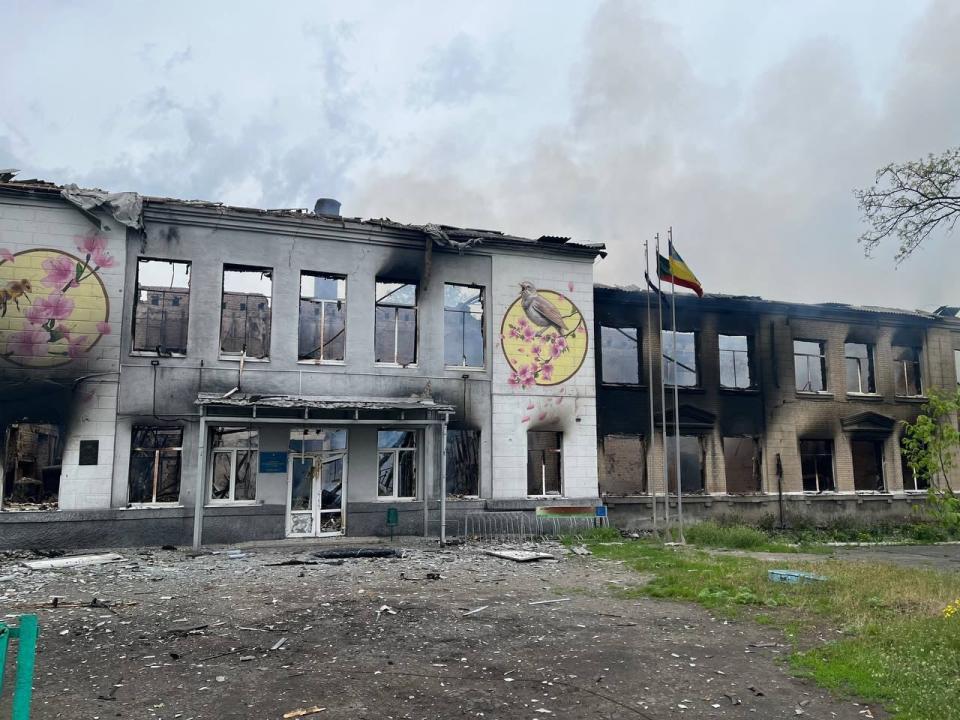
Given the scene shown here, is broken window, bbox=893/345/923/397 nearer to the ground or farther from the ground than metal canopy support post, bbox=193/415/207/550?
farther from the ground

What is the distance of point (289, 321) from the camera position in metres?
17.9

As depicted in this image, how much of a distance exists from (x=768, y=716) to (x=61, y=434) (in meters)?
15.5

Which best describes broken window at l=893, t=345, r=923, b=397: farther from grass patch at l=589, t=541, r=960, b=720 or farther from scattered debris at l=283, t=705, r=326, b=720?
scattered debris at l=283, t=705, r=326, b=720

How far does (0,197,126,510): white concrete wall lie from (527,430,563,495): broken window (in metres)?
10.4

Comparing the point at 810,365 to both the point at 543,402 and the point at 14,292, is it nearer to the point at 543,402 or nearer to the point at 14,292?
the point at 543,402

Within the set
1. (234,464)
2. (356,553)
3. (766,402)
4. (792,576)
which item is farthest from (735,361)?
(234,464)

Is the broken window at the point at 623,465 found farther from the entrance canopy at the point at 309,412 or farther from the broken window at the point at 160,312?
the broken window at the point at 160,312

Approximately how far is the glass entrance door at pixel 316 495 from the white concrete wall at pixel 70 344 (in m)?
4.12

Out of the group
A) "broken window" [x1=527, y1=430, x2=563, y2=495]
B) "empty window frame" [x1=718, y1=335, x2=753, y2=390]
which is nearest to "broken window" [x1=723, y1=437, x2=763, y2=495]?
"empty window frame" [x1=718, y1=335, x2=753, y2=390]

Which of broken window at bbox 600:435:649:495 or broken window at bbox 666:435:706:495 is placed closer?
broken window at bbox 600:435:649:495

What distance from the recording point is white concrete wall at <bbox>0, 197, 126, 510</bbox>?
15906 mm

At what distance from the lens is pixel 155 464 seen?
16.7 meters

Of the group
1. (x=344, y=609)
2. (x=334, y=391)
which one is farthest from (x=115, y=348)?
(x=344, y=609)

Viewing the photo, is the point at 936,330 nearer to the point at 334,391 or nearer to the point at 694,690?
the point at 334,391
